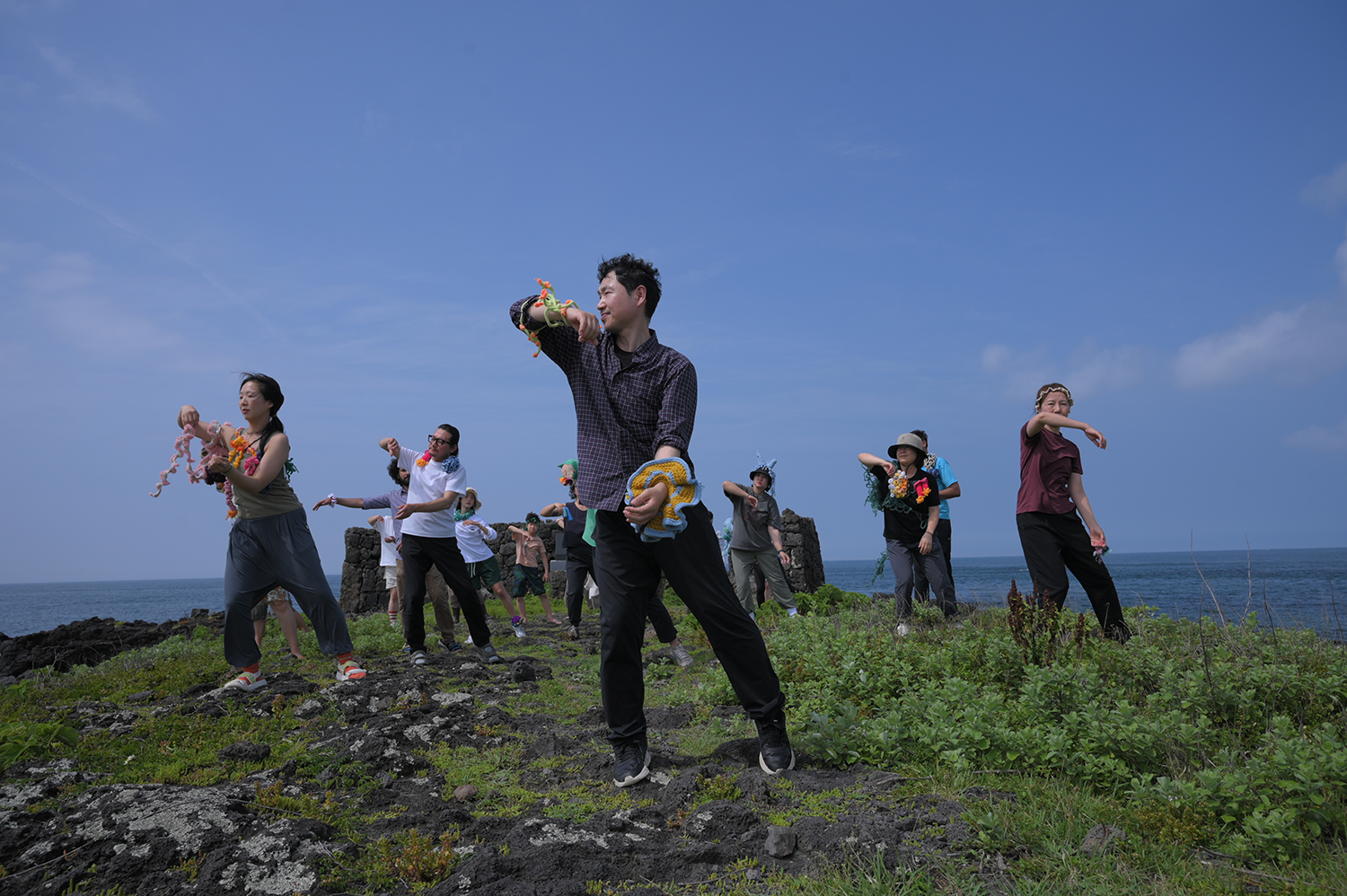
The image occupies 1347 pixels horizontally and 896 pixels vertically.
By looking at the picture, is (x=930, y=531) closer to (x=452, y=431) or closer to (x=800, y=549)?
(x=452, y=431)

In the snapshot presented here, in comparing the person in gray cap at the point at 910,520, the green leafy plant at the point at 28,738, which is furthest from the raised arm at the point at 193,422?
the person in gray cap at the point at 910,520

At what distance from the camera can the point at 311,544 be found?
555 cm

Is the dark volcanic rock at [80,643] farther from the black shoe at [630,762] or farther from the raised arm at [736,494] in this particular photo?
the black shoe at [630,762]

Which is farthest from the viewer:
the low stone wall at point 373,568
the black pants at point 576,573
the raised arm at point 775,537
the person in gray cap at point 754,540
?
the low stone wall at point 373,568

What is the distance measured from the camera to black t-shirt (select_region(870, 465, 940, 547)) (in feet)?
25.1

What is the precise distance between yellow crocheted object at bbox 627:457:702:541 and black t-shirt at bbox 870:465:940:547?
524cm

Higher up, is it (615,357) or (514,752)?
(615,357)

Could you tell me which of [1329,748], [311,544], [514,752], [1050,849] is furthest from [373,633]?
[1329,748]

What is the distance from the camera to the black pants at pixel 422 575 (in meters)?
6.61

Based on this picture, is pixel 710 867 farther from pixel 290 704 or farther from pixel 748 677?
pixel 290 704

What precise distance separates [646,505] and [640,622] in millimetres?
709

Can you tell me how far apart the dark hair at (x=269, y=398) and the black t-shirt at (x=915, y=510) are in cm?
588

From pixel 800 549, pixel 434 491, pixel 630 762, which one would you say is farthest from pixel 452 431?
pixel 800 549

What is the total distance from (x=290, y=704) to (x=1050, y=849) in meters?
4.54
